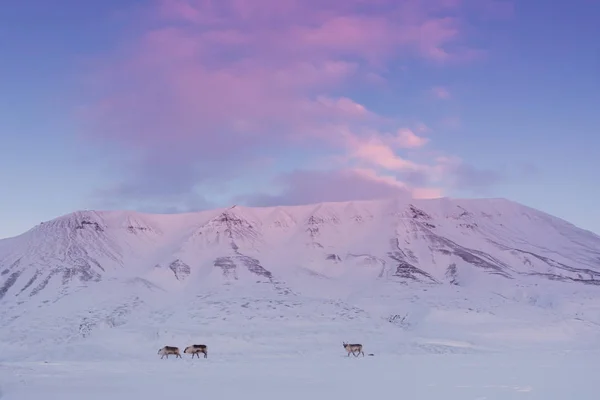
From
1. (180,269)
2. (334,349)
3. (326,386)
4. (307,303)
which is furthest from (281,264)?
(326,386)

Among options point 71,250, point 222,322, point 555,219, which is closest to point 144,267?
point 71,250

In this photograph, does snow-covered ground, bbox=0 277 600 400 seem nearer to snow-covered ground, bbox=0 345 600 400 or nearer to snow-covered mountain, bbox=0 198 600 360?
snow-covered ground, bbox=0 345 600 400

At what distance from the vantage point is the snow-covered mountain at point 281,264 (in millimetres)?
96688

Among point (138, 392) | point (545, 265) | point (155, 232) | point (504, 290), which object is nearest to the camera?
point (138, 392)

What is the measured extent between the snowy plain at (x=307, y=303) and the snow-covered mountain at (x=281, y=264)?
0.51 metres

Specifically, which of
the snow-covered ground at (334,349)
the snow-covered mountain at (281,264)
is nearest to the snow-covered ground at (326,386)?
the snow-covered ground at (334,349)

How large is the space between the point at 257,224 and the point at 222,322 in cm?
6326

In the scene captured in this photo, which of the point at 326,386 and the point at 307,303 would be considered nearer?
the point at 326,386

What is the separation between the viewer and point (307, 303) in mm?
100062

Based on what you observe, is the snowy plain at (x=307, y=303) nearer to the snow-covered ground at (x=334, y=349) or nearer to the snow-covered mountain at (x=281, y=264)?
the snow-covered ground at (x=334, y=349)

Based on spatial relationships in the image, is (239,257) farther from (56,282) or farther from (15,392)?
(15,392)

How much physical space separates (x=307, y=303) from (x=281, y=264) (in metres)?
29.7

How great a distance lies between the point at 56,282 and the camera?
11500cm

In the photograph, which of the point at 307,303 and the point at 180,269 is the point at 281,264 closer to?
the point at 180,269
